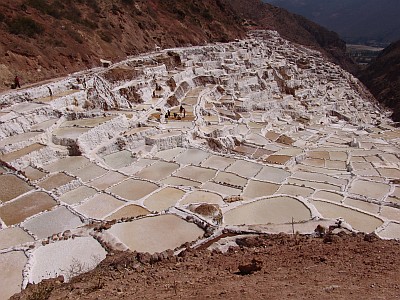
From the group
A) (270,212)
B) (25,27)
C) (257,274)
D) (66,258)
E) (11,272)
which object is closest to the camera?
(257,274)

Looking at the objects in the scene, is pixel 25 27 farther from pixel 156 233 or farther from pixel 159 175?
pixel 156 233

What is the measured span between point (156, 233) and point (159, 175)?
4.73 m

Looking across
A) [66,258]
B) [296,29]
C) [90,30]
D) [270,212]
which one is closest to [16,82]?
[90,30]

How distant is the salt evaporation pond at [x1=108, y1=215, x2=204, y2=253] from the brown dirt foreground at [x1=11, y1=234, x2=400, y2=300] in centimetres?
122

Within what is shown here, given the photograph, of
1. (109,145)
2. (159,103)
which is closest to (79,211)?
(109,145)

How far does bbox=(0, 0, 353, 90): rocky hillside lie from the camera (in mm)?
22938

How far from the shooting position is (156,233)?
10219mm

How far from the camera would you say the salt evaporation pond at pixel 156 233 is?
9.70 metres

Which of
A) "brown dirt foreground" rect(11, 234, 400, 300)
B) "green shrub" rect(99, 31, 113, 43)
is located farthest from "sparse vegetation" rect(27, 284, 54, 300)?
"green shrub" rect(99, 31, 113, 43)

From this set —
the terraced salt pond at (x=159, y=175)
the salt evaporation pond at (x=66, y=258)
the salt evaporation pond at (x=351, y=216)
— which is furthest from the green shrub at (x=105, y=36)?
the salt evaporation pond at (x=66, y=258)

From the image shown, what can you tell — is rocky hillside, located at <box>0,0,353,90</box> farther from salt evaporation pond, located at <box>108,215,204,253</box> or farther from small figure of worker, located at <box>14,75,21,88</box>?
salt evaporation pond, located at <box>108,215,204,253</box>

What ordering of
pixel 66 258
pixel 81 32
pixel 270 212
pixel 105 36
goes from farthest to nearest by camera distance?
pixel 105 36, pixel 81 32, pixel 270 212, pixel 66 258

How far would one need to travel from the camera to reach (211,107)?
82.7 ft

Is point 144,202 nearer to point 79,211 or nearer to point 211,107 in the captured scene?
point 79,211
